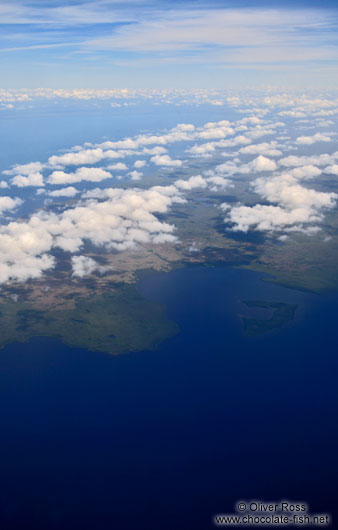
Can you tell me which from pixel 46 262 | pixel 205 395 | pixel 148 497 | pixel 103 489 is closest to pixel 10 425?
pixel 103 489

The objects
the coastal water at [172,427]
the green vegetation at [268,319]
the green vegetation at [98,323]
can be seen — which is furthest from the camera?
the green vegetation at [268,319]

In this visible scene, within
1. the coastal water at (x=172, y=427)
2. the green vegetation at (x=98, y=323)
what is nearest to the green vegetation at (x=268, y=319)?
the coastal water at (x=172, y=427)

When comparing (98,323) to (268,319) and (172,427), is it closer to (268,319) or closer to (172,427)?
(172,427)

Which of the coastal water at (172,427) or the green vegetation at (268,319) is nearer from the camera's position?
the coastal water at (172,427)

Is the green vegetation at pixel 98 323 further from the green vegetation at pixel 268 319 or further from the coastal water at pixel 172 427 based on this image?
the green vegetation at pixel 268 319

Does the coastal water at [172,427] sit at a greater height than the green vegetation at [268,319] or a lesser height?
lesser

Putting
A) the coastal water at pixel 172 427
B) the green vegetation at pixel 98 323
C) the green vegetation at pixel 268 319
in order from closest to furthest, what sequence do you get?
the coastal water at pixel 172 427 < the green vegetation at pixel 98 323 < the green vegetation at pixel 268 319

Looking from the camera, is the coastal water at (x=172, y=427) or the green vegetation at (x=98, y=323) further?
the green vegetation at (x=98, y=323)
